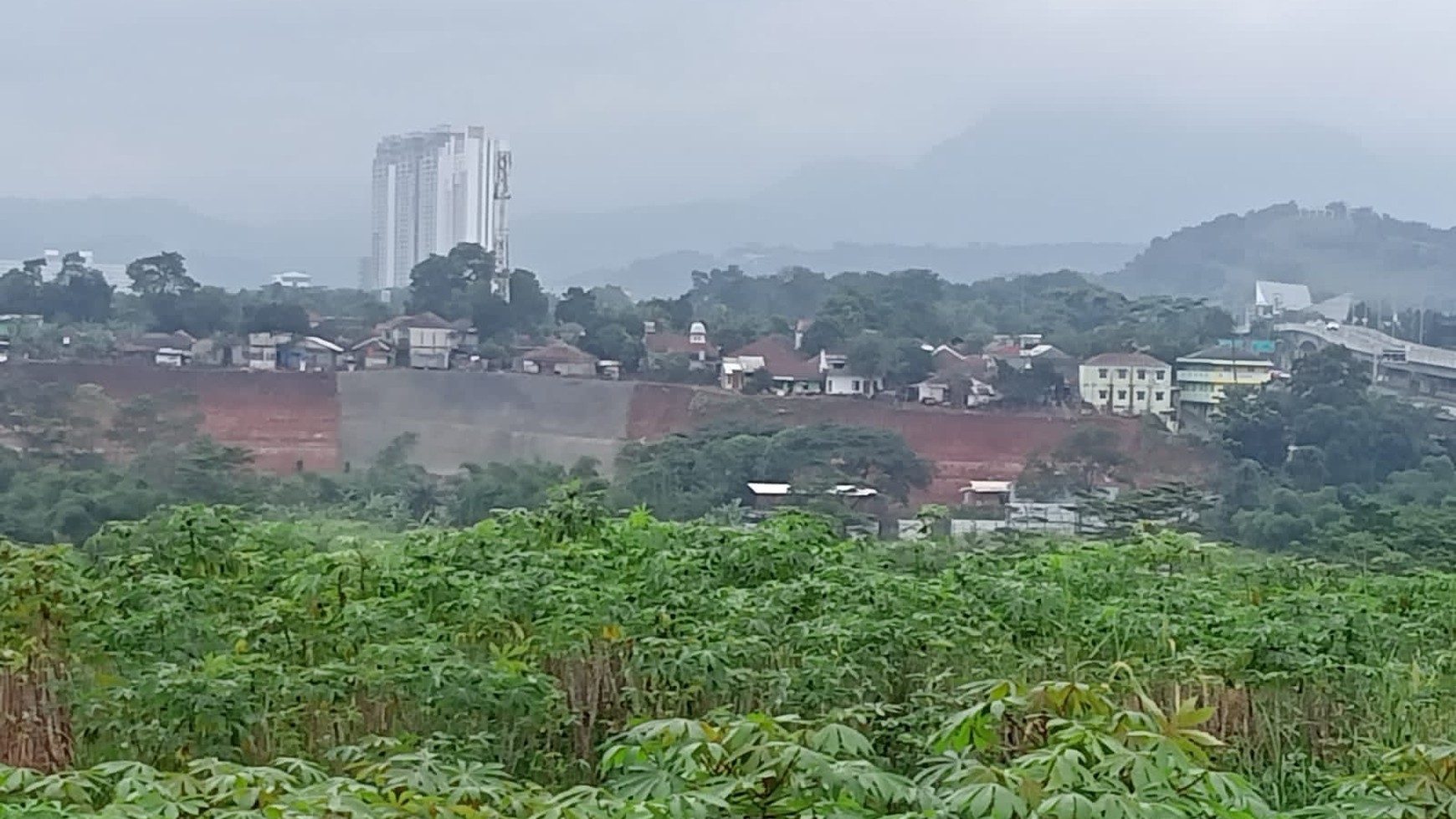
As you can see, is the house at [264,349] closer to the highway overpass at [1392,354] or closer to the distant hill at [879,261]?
the distant hill at [879,261]

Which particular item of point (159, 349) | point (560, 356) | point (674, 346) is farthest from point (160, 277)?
point (674, 346)

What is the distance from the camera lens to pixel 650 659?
2.60 metres

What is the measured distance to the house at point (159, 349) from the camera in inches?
231

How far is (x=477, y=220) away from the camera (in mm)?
6621

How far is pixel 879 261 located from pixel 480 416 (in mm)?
2003

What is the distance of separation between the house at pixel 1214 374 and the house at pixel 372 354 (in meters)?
3.11

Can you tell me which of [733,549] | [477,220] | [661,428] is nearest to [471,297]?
[477,220]

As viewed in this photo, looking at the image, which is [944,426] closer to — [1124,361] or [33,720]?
[1124,361]

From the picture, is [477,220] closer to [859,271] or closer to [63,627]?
[859,271]

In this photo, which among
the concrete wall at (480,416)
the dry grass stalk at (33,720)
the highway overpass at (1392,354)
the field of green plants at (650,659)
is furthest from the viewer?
the highway overpass at (1392,354)

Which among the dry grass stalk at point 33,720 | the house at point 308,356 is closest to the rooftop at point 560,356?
the house at point 308,356

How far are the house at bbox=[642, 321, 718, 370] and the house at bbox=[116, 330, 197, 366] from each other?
1.80 meters

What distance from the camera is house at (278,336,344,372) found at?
5.93 metres

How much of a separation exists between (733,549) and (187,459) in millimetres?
2851
